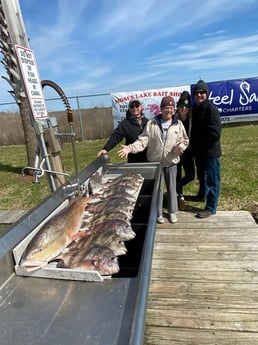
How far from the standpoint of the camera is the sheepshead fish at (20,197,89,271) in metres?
1.52

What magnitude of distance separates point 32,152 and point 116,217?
5960 millimetres

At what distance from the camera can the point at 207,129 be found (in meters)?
4.16

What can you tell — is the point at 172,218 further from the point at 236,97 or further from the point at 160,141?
the point at 236,97

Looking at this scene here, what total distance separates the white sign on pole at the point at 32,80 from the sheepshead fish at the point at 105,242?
2029mm

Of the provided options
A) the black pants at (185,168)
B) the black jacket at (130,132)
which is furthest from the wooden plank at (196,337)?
the black pants at (185,168)

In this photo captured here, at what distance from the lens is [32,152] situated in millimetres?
7520

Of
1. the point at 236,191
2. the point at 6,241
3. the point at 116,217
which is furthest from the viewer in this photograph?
the point at 236,191

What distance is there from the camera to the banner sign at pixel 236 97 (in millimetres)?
13203

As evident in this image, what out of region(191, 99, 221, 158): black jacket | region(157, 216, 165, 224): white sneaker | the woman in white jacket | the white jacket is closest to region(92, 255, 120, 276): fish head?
the woman in white jacket

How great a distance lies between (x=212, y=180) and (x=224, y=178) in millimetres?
2196

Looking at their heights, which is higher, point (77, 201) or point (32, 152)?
point (77, 201)

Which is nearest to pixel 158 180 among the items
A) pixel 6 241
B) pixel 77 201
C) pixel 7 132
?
pixel 77 201

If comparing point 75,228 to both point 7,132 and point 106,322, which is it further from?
point 7,132

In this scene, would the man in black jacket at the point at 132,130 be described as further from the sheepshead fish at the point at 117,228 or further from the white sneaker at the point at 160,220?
the sheepshead fish at the point at 117,228
